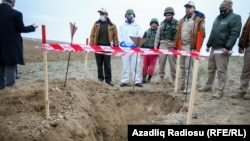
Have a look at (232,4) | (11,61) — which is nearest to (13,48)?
(11,61)

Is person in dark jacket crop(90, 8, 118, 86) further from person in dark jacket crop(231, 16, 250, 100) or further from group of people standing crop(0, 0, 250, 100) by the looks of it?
person in dark jacket crop(231, 16, 250, 100)

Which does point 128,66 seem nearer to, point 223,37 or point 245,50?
point 223,37

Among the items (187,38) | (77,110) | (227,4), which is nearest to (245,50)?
(227,4)

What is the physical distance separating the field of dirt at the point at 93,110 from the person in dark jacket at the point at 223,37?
72cm

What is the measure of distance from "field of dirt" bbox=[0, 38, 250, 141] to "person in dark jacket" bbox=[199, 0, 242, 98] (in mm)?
719

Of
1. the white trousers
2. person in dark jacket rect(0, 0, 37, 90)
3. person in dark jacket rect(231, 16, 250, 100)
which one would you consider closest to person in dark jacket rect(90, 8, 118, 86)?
the white trousers

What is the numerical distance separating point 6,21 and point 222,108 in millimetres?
5373

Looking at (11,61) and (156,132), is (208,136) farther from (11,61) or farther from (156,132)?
(11,61)

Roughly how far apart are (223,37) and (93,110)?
396cm

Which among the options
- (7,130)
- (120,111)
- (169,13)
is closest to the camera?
(7,130)

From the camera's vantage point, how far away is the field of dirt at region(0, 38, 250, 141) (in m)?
4.69

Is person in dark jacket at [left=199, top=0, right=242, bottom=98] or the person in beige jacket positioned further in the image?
the person in beige jacket

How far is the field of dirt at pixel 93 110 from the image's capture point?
469cm

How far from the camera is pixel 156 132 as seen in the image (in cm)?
489
